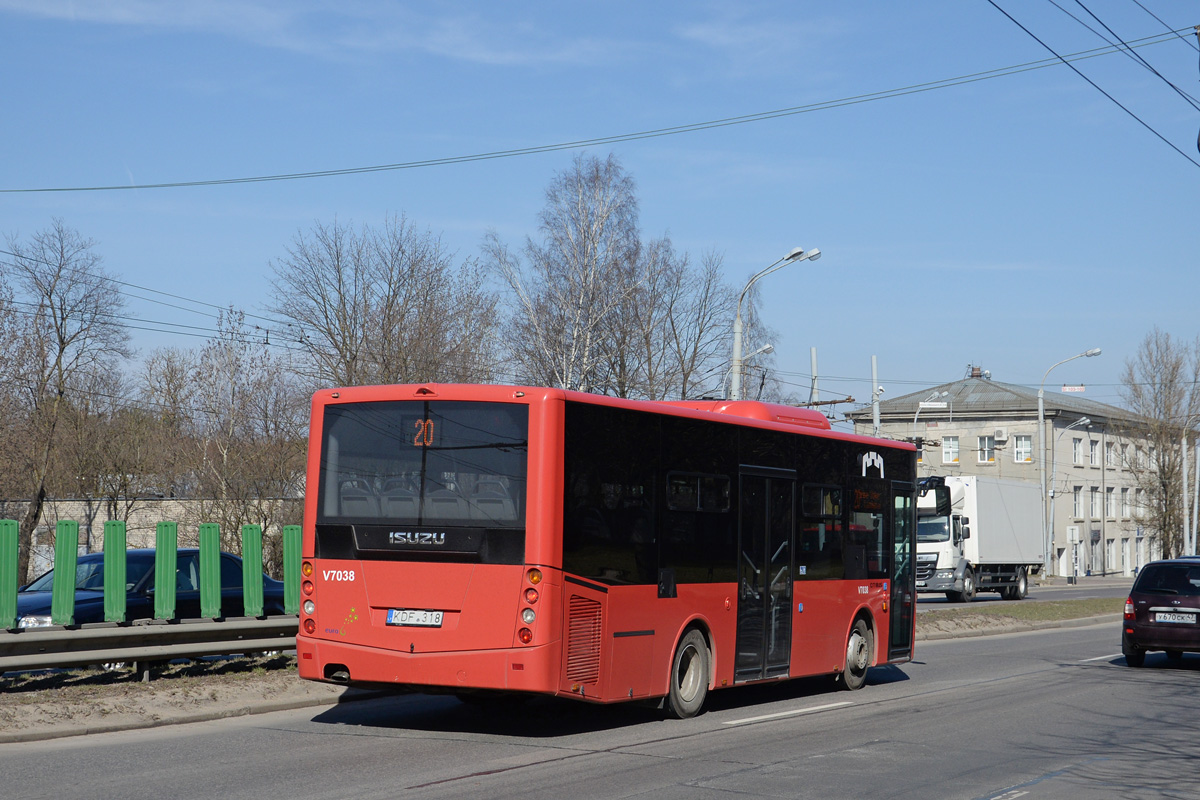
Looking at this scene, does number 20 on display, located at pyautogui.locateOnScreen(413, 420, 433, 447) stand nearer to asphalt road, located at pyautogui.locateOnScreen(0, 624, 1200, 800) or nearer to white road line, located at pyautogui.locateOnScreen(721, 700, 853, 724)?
asphalt road, located at pyautogui.locateOnScreen(0, 624, 1200, 800)

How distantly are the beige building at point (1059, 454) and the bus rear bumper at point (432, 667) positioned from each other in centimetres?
7188

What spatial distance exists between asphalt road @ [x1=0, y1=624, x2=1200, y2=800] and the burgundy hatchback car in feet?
14.2

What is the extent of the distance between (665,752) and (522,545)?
6.66ft

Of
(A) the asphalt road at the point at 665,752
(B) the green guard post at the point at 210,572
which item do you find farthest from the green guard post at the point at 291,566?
(A) the asphalt road at the point at 665,752

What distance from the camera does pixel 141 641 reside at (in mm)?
12023

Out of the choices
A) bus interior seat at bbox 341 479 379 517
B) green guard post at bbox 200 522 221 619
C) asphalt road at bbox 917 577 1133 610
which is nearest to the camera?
bus interior seat at bbox 341 479 379 517

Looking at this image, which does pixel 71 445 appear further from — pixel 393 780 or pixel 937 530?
pixel 393 780

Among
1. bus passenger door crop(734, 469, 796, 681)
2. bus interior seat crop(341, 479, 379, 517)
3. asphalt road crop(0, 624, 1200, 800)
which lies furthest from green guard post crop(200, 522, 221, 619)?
bus passenger door crop(734, 469, 796, 681)

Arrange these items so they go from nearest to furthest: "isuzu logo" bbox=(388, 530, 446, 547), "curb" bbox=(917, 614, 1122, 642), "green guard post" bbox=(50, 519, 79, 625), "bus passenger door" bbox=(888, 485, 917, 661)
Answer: "isuzu logo" bbox=(388, 530, 446, 547) < "green guard post" bbox=(50, 519, 79, 625) < "bus passenger door" bbox=(888, 485, 917, 661) < "curb" bbox=(917, 614, 1122, 642)

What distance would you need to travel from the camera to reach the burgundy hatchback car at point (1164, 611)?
Result: 18766 mm

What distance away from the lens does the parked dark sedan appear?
13703 millimetres

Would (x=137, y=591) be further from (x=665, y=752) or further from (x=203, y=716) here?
(x=665, y=752)

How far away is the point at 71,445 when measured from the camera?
44312 mm

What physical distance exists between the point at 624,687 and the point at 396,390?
3331 mm
